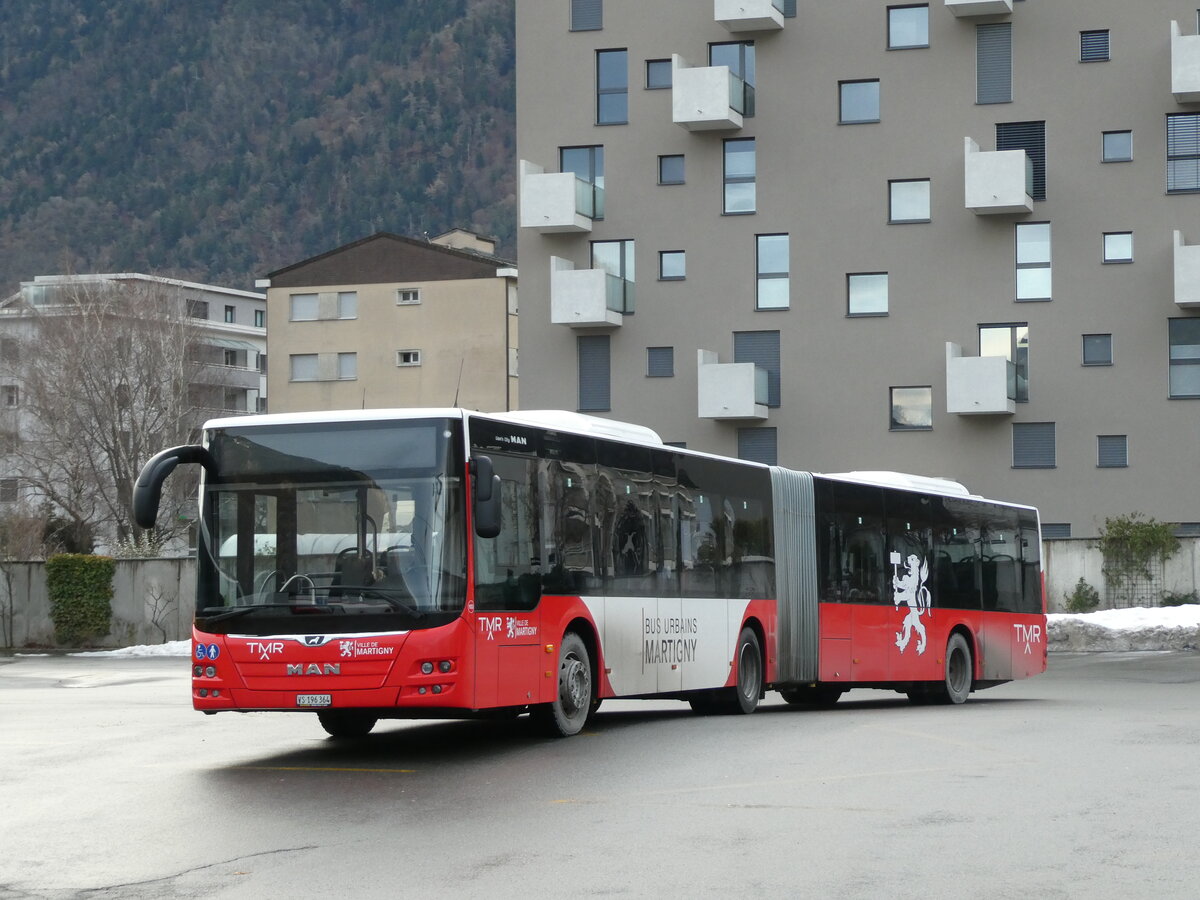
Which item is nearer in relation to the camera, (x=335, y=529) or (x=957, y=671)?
(x=335, y=529)

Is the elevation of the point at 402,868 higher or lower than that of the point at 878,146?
lower

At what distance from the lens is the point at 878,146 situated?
51.3 m

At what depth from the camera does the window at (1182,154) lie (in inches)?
1934

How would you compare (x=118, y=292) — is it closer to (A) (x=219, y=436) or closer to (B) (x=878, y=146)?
(B) (x=878, y=146)

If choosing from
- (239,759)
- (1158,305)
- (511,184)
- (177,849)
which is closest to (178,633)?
(1158,305)

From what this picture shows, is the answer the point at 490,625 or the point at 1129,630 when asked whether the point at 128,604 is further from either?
the point at 490,625

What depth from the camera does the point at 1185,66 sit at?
48.2m

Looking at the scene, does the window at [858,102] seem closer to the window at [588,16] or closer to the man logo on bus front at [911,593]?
the window at [588,16]

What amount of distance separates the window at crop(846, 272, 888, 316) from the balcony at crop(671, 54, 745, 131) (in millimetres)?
5439

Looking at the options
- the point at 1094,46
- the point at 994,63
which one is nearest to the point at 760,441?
the point at 994,63

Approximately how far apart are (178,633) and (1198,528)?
83.4 ft

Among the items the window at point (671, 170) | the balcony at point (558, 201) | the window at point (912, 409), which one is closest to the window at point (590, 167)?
the balcony at point (558, 201)

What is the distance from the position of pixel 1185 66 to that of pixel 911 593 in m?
28.7

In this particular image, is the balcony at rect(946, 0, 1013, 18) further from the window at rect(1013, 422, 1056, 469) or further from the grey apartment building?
the window at rect(1013, 422, 1056, 469)
